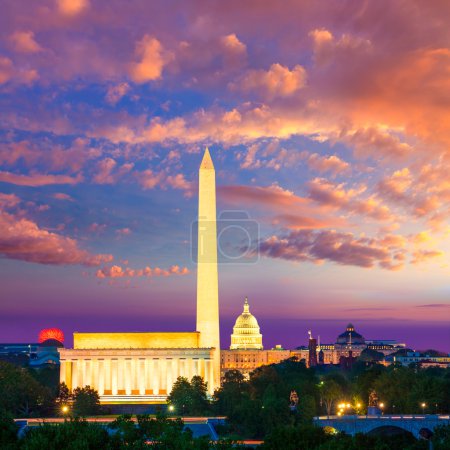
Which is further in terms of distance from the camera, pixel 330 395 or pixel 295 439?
pixel 330 395

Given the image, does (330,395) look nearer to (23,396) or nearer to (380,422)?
(380,422)

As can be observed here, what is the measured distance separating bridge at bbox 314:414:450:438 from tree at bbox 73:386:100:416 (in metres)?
35.3

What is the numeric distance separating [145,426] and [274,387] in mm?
57985

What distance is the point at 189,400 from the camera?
132625 millimetres

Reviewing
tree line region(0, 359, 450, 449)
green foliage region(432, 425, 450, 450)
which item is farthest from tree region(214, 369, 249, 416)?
green foliage region(432, 425, 450, 450)

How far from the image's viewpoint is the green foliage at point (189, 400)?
427 ft

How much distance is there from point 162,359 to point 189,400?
3060cm

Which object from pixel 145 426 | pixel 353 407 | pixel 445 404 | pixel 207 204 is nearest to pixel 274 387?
pixel 353 407

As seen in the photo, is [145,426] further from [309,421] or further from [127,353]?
[127,353]

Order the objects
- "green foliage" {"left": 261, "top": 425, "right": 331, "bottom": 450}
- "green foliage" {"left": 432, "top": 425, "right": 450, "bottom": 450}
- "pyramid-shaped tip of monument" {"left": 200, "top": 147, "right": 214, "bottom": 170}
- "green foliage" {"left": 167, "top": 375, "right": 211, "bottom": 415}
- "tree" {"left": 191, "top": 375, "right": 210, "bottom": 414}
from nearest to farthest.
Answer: "green foliage" {"left": 261, "top": 425, "right": 331, "bottom": 450}
"green foliage" {"left": 432, "top": 425, "right": 450, "bottom": 450}
"tree" {"left": 191, "top": 375, "right": 210, "bottom": 414}
"green foliage" {"left": 167, "top": 375, "right": 211, "bottom": 415}
"pyramid-shaped tip of monument" {"left": 200, "top": 147, "right": 214, "bottom": 170}

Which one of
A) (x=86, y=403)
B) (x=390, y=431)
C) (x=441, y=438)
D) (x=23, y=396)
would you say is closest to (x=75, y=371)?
(x=86, y=403)

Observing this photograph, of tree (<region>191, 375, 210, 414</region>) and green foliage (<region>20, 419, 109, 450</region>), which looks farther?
tree (<region>191, 375, 210, 414</region>)

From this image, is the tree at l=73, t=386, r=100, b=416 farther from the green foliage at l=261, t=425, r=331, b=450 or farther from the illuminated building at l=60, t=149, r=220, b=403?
the green foliage at l=261, t=425, r=331, b=450

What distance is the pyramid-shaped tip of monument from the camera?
162625 millimetres
